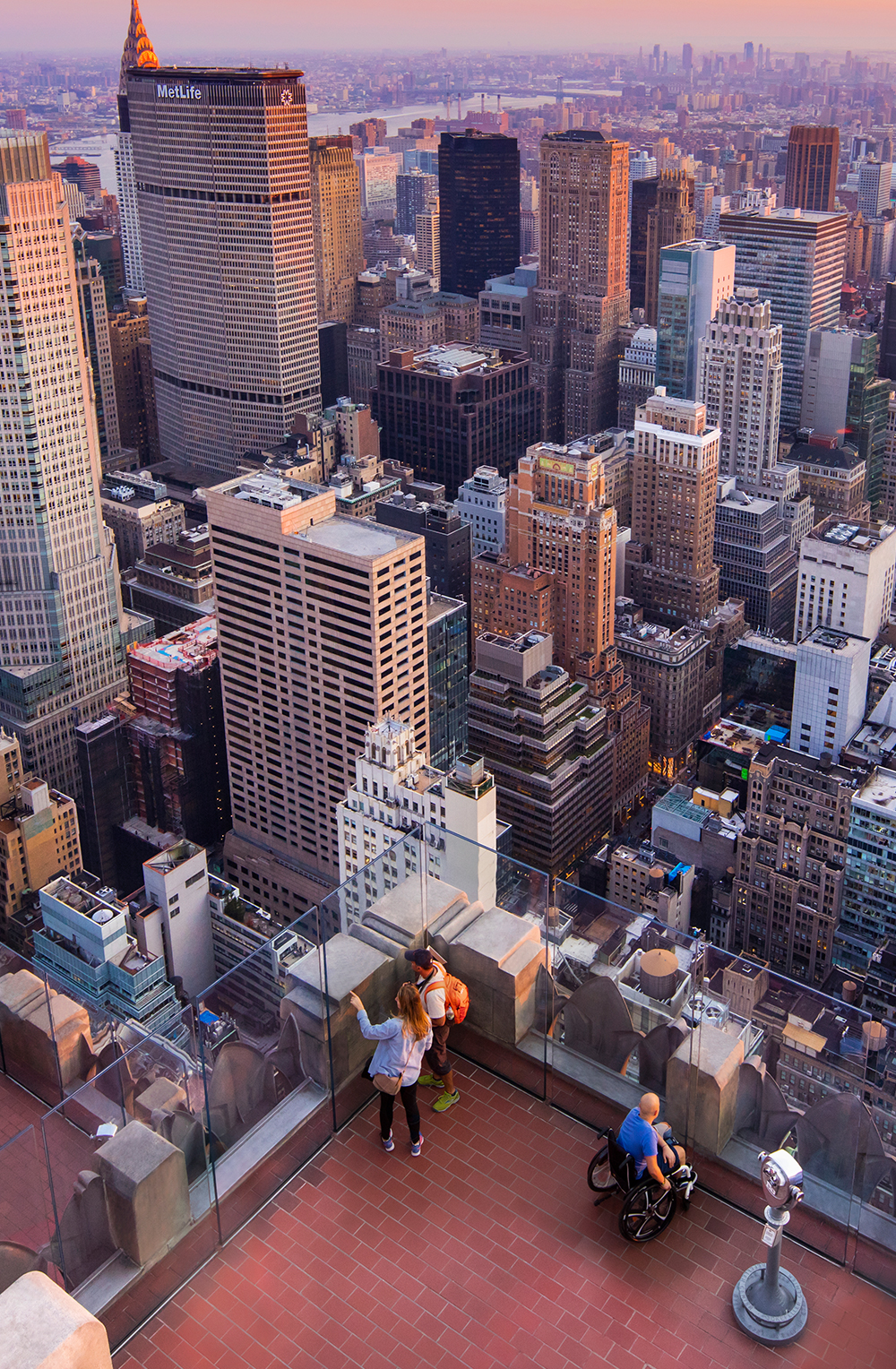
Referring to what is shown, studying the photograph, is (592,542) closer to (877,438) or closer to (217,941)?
(217,941)

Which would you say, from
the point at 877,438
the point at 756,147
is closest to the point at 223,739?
the point at 877,438

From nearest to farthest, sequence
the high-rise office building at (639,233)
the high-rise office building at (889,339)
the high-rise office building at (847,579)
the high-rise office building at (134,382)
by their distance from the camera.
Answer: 1. the high-rise office building at (847,579)
2. the high-rise office building at (889,339)
3. the high-rise office building at (134,382)
4. the high-rise office building at (639,233)

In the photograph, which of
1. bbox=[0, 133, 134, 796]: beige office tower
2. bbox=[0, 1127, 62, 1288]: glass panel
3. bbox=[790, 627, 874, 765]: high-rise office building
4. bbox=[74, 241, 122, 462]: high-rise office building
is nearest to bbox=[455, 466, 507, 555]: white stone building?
bbox=[0, 133, 134, 796]: beige office tower

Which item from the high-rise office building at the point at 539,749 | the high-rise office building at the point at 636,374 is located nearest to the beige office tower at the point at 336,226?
the high-rise office building at the point at 636,374

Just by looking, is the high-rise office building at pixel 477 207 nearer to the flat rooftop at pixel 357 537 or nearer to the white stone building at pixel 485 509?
the white stone building at pixel 485 509

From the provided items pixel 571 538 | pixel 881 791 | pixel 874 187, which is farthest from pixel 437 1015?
pixel 874 187

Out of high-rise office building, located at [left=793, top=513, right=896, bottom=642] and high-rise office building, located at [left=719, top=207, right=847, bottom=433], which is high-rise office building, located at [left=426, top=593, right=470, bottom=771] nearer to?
high-rise office building, located at [left=793, top=513, right=896, bottom=642]
